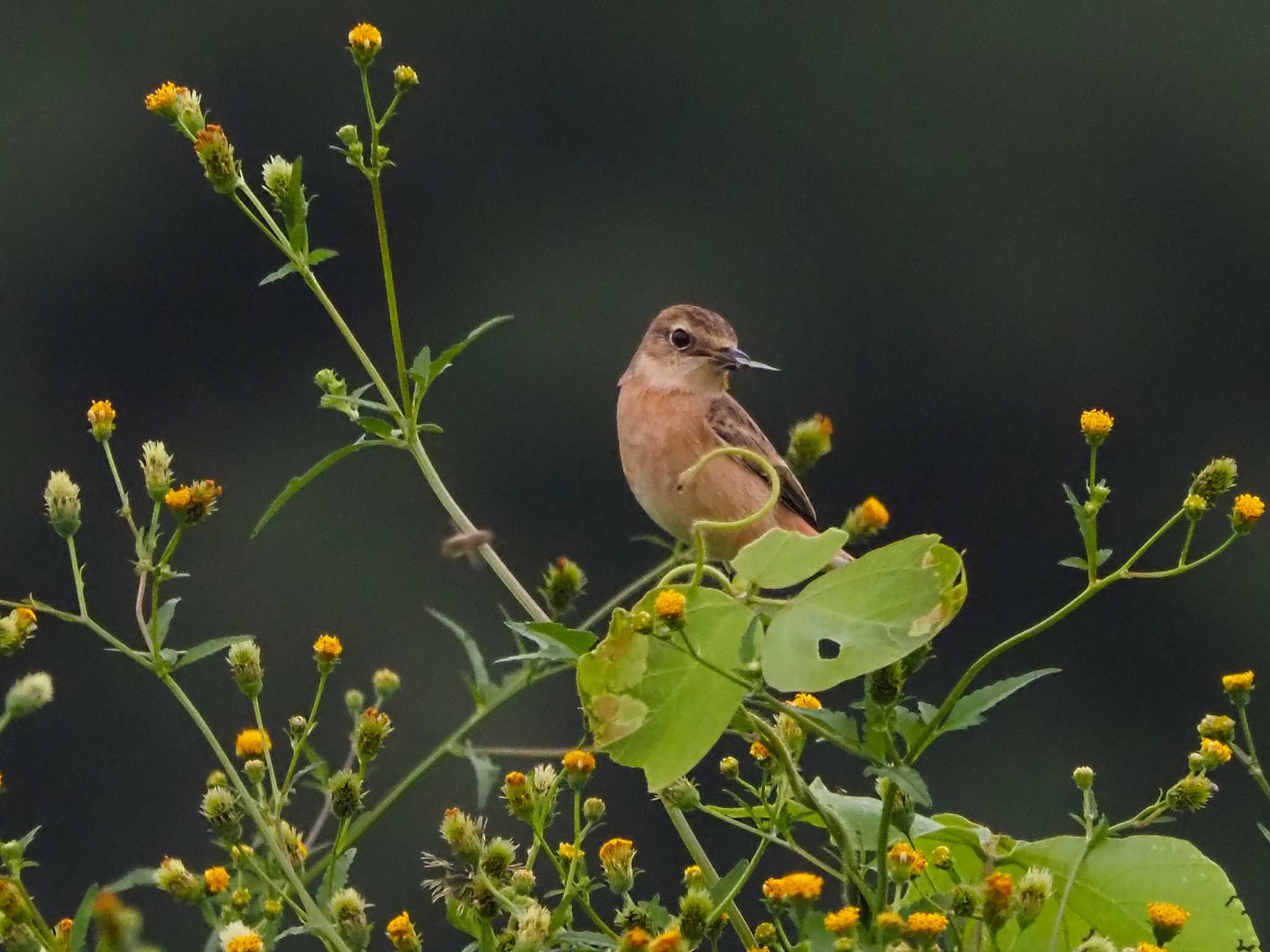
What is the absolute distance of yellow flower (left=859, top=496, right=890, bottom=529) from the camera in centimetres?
222

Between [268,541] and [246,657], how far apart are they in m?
18.8

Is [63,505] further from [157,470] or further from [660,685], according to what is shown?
[660,685]

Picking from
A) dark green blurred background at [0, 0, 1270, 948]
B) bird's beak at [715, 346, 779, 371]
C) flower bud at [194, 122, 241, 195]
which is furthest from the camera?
dark green blurred background at [0, 0, 1270, 948]

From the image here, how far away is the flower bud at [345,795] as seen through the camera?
238 cm

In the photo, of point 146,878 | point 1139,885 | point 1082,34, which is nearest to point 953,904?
point 1139,885

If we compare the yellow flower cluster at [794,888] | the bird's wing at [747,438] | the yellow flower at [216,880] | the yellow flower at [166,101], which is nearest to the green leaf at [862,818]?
the yellow flower cluster at [794,888]

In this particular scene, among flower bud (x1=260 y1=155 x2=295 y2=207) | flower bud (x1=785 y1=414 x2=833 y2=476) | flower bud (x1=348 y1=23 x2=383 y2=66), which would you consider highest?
flower bud (x1=348 y1=23 x2=383 y2=66)

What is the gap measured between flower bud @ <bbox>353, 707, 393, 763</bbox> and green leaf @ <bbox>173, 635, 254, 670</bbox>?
19 centimetres

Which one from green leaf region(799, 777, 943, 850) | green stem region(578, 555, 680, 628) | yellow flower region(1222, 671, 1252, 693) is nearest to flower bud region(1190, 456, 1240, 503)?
yellow flower region(1222, 671, 1252, 693)

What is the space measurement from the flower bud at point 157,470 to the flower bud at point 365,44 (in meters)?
0.62

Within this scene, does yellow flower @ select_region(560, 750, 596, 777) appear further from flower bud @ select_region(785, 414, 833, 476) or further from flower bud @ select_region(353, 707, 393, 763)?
flower bud @ select_region(785, 414, 833, 476)

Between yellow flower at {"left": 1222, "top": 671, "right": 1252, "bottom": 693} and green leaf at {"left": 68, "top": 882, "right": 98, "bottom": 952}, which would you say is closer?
green leaf at {"left": 68, "top": 882, "right": 98, "bottom": 952}

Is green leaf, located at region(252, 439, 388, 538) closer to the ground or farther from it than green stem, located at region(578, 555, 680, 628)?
farther from it

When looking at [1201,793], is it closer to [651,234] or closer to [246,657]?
[246,657]
